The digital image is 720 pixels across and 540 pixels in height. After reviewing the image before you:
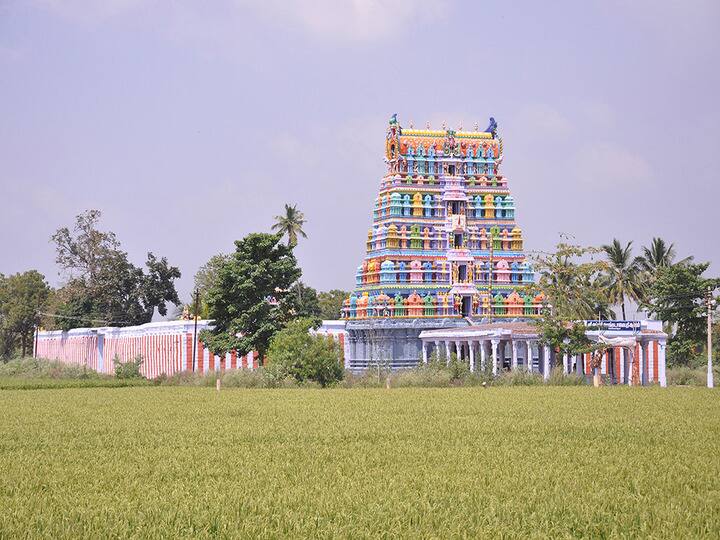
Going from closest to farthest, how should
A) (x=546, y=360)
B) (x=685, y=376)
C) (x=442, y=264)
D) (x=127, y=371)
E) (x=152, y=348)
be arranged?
1. (x=546, y=360)
2. (x=685, y=376)
3. (x=127, y=371)
4. (x=442, y=264)
5. (x=152, y=348)

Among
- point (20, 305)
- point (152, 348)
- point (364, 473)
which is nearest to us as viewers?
point (364, 473)

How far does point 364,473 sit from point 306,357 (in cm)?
4376

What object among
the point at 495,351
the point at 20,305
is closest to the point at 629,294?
the point at 495,351

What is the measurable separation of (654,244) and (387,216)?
26.8m

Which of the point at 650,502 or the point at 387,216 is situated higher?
the point at 387,216

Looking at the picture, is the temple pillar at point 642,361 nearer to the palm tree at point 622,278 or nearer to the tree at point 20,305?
the palm tree at point 622,278

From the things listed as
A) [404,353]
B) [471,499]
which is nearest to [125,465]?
[471,499]

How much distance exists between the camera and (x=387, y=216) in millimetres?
84625

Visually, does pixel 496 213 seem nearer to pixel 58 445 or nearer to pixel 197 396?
pixel 197 396

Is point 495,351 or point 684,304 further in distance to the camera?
point 684,304

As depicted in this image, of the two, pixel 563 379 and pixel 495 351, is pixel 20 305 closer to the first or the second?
pixel 495 351

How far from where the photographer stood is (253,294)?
75.2 meters

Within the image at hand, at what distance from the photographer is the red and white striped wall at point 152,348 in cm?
8381

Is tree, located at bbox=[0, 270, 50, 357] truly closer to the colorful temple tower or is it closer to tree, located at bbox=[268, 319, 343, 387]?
the colorful temple tower
